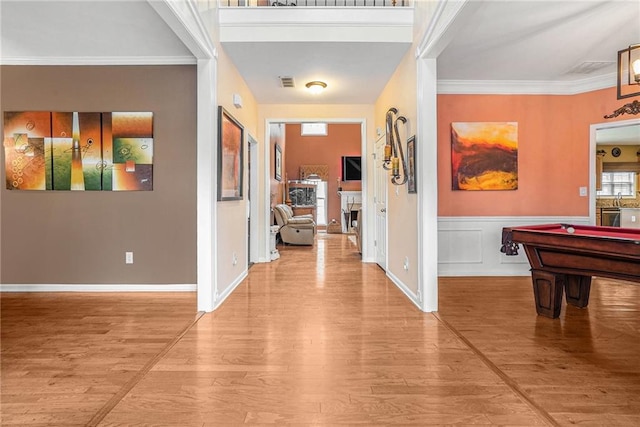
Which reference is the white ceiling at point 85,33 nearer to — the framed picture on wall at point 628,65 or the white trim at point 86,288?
the white trim at point 86,288

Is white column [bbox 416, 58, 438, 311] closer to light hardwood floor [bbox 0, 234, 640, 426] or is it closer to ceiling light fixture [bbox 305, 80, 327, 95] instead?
light hardwood floor [bbox 0, 234, 640, 426]

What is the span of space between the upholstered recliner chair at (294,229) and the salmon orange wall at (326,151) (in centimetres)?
429

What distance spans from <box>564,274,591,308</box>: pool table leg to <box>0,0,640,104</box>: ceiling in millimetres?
2324

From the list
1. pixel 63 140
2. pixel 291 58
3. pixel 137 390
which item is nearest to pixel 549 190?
pixel 291 58

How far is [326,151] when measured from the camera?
12008mm

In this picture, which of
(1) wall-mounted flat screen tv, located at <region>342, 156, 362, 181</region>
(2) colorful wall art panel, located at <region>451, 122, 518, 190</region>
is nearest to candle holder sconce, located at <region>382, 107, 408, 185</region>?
(2) colorful wall art panel, located at <region>451, 122, 518, 190</region>

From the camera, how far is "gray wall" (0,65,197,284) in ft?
12.4

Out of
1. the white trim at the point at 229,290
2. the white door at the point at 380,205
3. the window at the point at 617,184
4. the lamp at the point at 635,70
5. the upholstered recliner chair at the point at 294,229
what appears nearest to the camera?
the lamp at the point at 635,70

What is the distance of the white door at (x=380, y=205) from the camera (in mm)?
4906

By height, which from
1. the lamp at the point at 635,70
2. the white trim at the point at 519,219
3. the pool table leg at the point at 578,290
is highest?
the lamp at the point at 635,70

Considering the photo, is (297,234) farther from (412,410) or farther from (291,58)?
(412,410)

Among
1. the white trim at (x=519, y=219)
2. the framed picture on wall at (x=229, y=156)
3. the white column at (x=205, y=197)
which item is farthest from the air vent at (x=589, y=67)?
the white column at (x=205, y=197)

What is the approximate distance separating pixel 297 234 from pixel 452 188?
3901 millimetres

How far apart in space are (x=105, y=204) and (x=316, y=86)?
2.94 m
